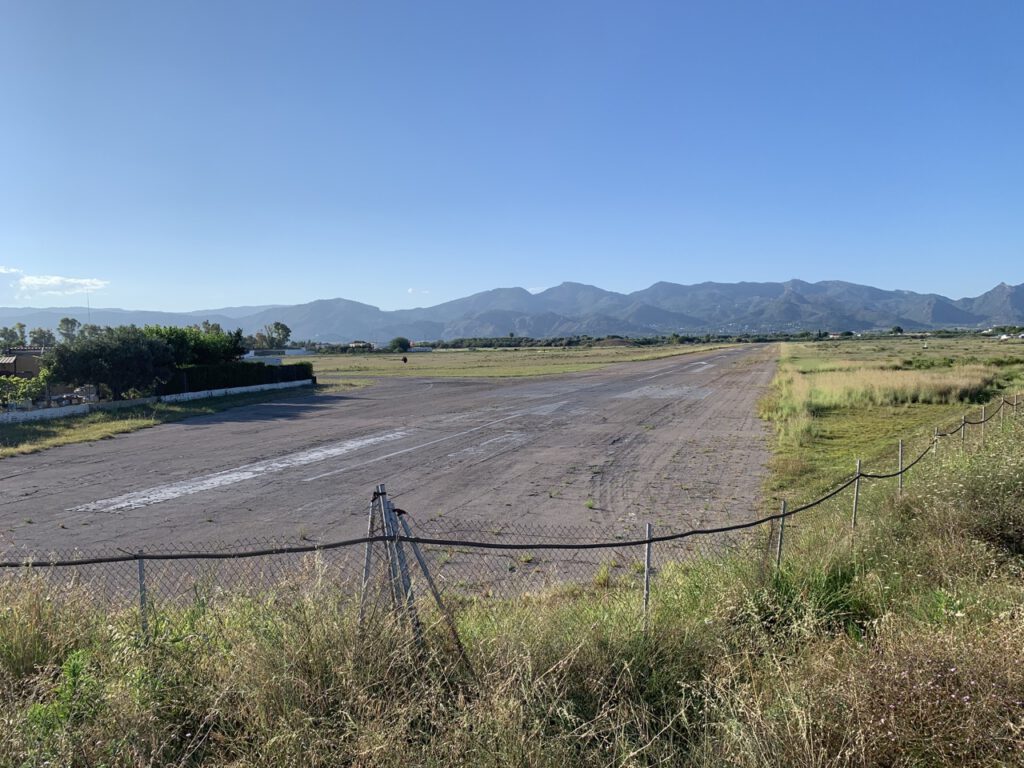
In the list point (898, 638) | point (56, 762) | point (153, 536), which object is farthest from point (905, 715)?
point (153, 536)

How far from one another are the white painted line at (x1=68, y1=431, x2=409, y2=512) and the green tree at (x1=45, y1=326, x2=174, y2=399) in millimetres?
15381

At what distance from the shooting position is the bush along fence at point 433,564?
4820 mm

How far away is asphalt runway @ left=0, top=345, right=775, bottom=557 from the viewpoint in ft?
36.1

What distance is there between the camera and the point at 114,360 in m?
28.9

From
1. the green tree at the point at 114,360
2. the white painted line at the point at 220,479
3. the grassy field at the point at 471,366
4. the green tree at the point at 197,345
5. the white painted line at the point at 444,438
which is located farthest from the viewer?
the grassy field at the point at 471,366

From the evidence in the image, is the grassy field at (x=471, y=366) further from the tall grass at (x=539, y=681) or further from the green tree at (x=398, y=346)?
the tall grass at (x=539, y=681)

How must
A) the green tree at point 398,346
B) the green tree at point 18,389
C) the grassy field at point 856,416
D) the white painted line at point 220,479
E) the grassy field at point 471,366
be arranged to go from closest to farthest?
the white painted line at point 220,479 < the grassy field at point 856,416 < the green tree at point 18,389 < the grassy field at point 471,366 < the green tree at point 398,346

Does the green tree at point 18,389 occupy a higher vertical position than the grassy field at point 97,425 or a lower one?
higher

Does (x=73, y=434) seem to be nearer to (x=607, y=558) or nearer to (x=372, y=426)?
(x=372, y=426)

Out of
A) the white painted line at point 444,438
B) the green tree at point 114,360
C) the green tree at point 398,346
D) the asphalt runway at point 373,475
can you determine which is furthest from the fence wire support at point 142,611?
the green tree at point 398,346

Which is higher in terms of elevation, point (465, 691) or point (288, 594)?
point (288, 594)

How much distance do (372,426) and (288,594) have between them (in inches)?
778

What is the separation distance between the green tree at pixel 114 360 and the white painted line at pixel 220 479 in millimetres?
15381

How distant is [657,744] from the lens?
12.4 feet
